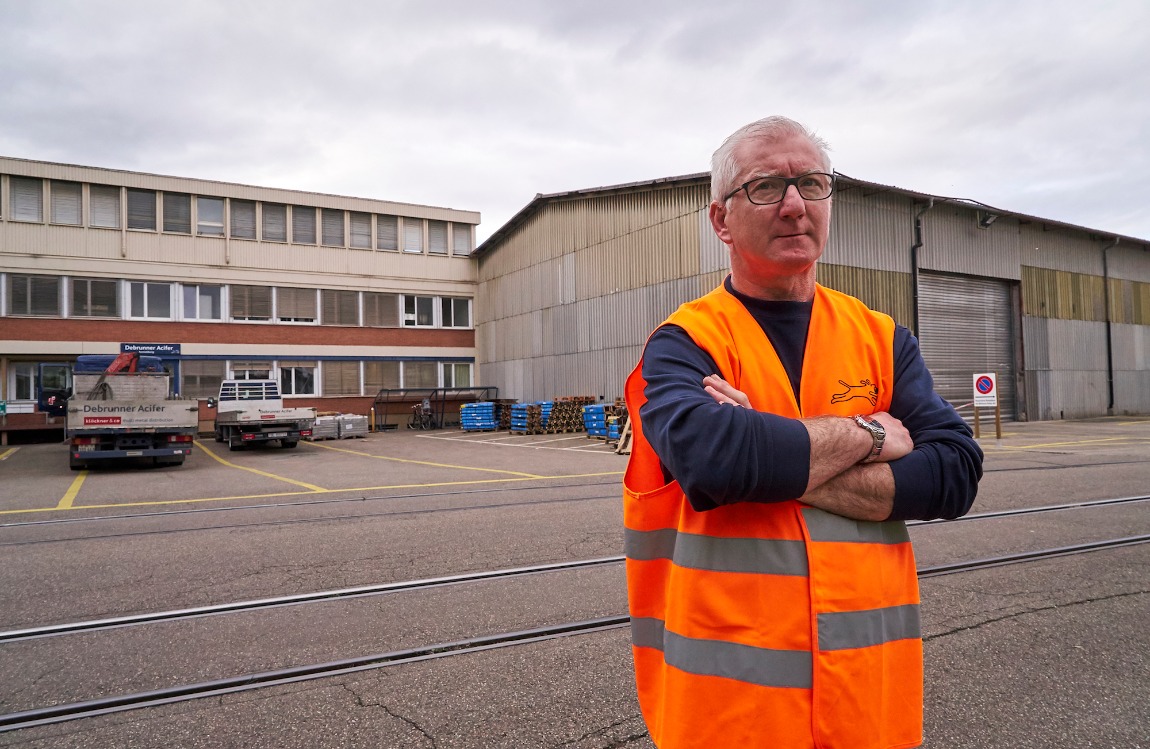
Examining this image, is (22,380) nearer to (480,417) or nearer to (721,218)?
(480,417)

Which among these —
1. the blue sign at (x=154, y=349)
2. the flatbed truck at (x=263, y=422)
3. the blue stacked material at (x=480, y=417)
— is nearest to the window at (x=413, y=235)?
the blue stacked material at (x=480, y=417)

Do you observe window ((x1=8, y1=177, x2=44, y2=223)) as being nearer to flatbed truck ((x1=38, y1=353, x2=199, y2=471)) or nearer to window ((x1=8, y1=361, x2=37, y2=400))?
window ((x1=8, y1=361, x2=37, y2=400))

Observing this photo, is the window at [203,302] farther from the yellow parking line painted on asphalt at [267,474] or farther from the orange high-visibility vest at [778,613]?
the orange high-visibility vest at [778,613]

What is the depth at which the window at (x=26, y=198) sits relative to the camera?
1133 inches

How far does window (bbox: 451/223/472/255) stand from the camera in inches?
1474

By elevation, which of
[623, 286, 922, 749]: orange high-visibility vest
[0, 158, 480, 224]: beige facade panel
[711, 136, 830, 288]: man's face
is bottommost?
[623, 286, 922, 749]: orange high-visibility vest

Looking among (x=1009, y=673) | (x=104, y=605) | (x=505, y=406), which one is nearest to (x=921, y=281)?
(x=505, y=406)

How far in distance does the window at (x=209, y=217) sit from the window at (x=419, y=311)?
9003mm

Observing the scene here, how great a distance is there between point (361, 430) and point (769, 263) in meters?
27.4

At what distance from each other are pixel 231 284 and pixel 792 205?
34416 mm

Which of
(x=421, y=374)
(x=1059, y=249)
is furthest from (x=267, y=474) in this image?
(x=1059, y=249)

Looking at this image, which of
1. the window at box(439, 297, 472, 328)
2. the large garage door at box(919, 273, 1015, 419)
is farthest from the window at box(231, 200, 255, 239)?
the large garage door at box(919, 273, 1015, 419)

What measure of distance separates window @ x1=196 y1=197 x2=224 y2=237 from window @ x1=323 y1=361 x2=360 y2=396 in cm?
766

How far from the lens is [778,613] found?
148cm
